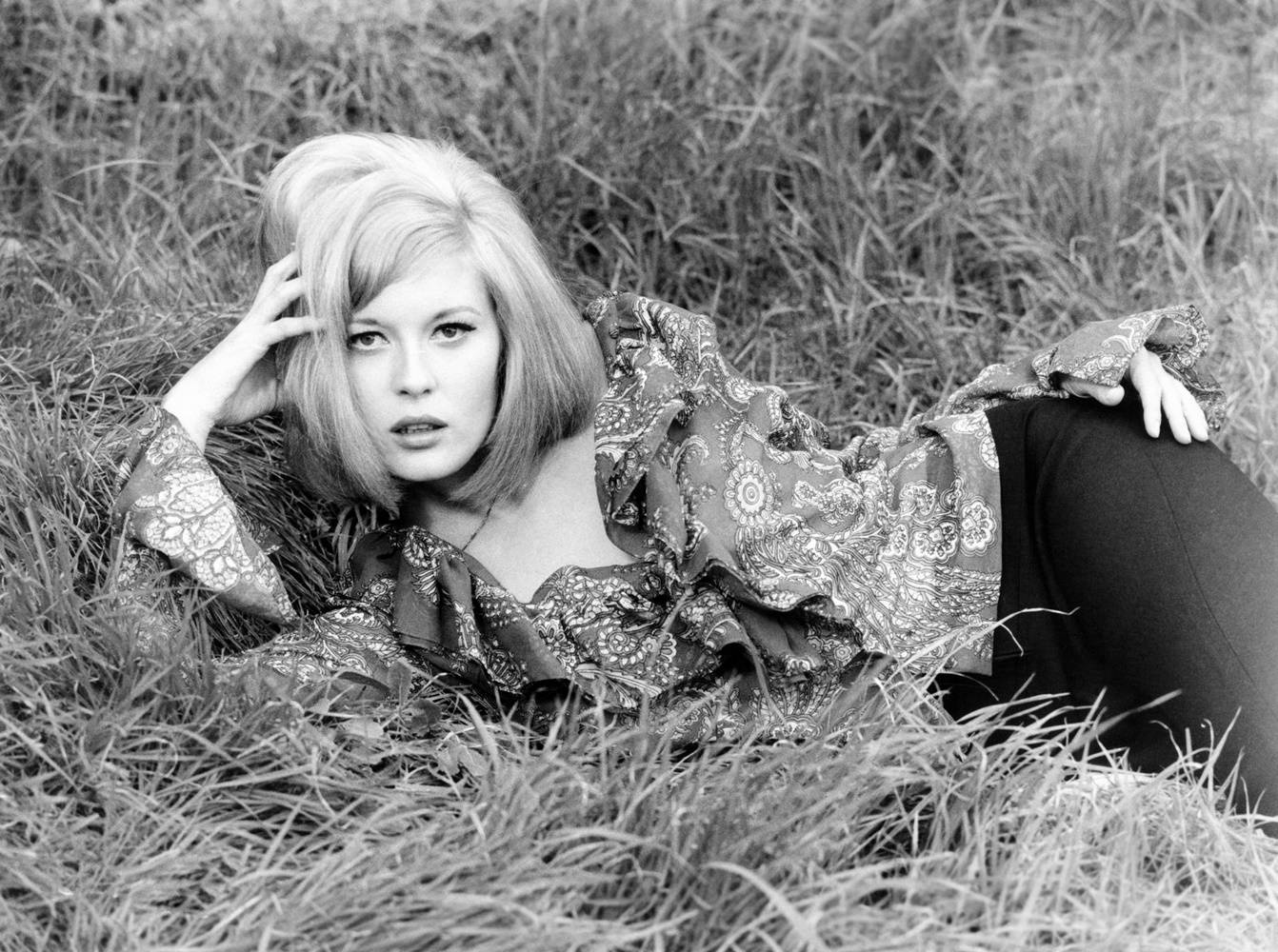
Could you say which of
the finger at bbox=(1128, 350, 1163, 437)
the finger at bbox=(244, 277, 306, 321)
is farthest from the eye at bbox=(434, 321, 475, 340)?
the finger at bbox=(1128, 350, 1163, 437)

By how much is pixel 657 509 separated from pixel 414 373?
1.48 feet

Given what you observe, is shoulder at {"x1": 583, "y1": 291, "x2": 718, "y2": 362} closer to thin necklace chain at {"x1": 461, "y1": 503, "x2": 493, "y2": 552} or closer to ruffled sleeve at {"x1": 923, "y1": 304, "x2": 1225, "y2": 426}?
thin necklace chain at {"x1": 461, "y1": 503, "x2": 493, "y2": 552}

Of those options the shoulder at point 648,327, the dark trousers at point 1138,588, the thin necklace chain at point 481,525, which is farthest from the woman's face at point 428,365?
the dark trousers at point 1138,588

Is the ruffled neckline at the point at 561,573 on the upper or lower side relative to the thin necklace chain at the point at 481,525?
lower

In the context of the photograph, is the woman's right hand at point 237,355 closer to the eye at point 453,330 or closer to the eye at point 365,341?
the eye at point 365,341

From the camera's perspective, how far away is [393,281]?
2.50 m

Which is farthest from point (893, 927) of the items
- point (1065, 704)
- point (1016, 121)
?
point (1016, 121)

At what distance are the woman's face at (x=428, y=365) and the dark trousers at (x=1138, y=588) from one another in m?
0.92

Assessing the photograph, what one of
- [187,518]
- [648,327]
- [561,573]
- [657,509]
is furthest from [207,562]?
[648,327]

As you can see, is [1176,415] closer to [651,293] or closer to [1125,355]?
[1125,355]

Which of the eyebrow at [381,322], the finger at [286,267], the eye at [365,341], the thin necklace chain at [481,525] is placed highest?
the finger at [286,267]

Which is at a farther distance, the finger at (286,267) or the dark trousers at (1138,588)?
the finger at (286,267)

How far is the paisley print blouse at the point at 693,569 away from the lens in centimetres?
248

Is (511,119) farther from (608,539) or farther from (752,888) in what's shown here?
(752,888)
